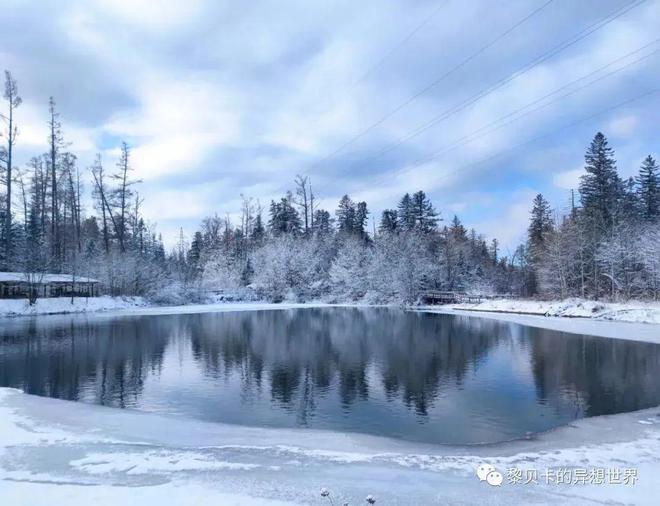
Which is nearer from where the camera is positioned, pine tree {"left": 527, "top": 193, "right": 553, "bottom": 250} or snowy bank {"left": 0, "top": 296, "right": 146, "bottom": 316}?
snowy bank {"left": 0, "top": 296, "right": 146, "bottom": 316}

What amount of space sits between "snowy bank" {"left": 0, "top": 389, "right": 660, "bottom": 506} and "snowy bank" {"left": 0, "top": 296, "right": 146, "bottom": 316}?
35.0 m

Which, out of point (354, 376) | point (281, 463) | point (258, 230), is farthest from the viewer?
point (258, 230)

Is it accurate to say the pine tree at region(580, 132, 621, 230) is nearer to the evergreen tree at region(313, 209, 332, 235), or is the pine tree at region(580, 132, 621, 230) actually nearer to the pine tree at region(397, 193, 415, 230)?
the pine tree at region(397, 193, 415, 230)

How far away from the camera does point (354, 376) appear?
53.5 ft

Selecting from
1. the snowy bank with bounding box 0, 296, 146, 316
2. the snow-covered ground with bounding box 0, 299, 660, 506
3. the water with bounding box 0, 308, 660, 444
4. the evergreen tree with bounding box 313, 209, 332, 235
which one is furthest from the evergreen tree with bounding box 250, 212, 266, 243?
the snow-covered ground with bounding box 0, 299, 660, 506

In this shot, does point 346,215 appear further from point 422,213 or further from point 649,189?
point 649,189

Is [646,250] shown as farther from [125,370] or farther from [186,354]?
[125,370]

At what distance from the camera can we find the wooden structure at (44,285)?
4300 cm

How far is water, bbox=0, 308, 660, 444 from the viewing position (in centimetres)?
1153

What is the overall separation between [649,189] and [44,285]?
69398 mm

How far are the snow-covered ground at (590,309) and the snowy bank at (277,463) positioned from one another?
24918 mm

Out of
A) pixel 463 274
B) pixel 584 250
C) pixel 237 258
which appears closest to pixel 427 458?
pixel 584 250

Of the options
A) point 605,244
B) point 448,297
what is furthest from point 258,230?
point 605,244

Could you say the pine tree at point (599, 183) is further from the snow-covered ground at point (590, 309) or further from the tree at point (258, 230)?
the tree at point (258, 230)
